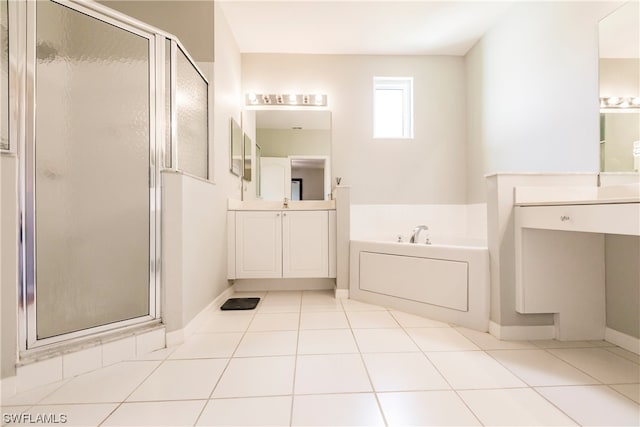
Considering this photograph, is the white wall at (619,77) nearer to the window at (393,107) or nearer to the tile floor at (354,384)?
the tile floor at (354,384)

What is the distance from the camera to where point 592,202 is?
129 centimetres

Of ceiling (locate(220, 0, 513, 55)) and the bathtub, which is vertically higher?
ceiling (locate(220, 0, 513, 55))

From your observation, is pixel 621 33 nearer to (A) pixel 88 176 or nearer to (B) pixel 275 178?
(B) pixel 275 178

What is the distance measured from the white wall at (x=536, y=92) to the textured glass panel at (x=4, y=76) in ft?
9.94

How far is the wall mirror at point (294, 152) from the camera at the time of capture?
122 inches

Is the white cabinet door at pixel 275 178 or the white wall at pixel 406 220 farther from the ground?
the white cabinet door at pixel 275 178

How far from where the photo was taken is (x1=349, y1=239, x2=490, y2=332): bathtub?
1.84m

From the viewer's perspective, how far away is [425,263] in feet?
6.83

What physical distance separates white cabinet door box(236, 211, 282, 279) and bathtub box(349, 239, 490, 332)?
0.71m

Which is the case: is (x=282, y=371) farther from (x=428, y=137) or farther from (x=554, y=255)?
(x=428, y=137)

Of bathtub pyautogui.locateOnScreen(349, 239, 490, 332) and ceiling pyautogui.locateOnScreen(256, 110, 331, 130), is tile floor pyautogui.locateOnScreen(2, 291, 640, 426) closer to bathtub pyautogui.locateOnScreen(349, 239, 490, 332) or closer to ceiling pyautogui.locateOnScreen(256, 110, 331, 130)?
bathtub pyautogui.locateOnScreen(349, 239, 490, 332)

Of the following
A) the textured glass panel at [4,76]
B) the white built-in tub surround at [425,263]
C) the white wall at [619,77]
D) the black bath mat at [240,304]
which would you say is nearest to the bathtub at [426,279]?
the white built-in tub surround at [425,263]

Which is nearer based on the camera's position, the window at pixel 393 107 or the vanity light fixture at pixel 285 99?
the vanity light fixture at pixel 285 99

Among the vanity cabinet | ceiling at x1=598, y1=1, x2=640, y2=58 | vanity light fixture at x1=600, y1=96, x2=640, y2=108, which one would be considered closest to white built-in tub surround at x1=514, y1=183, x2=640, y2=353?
vanity light fixture at x1=600, y1=96, x2=640, y2=108
